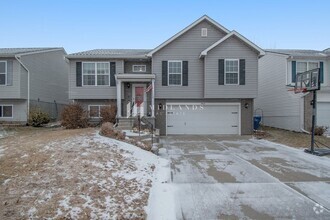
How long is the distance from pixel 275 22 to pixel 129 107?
12.1m

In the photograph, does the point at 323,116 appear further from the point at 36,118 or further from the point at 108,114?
the point at 36,118

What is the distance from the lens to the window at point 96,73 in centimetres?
1992

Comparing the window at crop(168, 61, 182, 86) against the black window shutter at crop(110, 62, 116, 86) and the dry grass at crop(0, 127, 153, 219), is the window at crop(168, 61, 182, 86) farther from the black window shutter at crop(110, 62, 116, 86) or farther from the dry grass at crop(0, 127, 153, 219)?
Answer: the dry grass at crop(0, 127, 153, 219)

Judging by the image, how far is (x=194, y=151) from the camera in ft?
41.2

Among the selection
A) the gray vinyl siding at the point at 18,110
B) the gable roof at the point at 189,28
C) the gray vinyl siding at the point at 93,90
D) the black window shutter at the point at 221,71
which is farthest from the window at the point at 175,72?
the gray vinyl siding at the point at 18,110

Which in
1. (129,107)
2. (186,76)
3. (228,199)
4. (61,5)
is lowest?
(228,199)

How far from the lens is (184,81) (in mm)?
19562

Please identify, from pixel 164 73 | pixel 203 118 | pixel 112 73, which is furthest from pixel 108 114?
pixel 203 118

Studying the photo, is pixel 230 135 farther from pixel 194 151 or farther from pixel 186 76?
pixel 194 151

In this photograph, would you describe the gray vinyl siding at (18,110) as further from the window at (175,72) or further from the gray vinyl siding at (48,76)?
the window at (175,72)

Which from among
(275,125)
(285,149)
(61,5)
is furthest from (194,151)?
(275,125)

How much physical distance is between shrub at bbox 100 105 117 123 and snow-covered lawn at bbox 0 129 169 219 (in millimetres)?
7818

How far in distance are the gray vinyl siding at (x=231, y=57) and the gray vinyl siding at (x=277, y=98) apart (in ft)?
10.7

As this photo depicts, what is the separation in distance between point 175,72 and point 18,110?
11.8 meters
